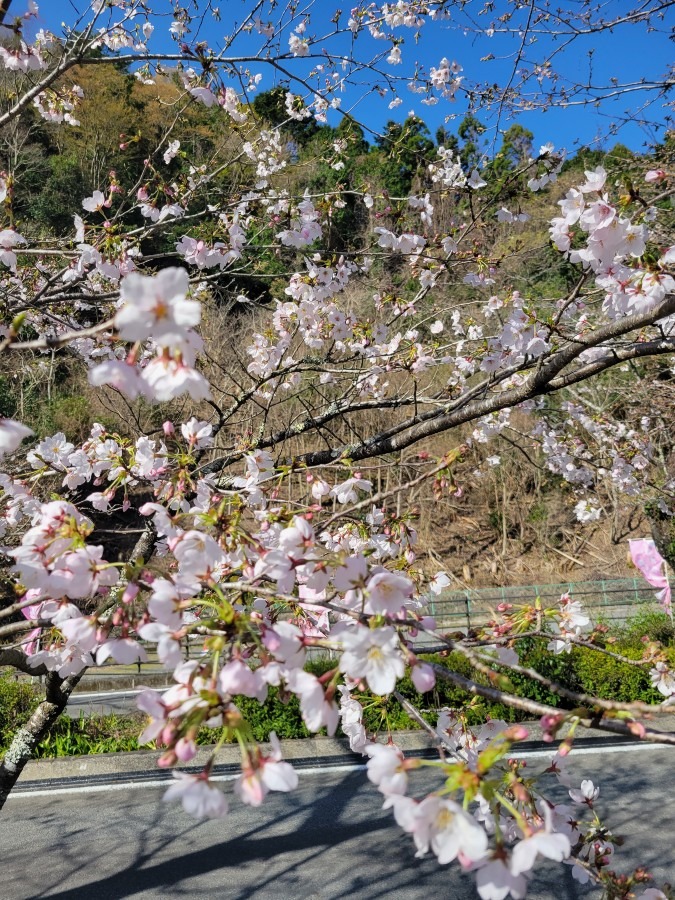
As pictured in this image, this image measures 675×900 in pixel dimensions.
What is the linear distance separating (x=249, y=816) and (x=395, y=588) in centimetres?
482

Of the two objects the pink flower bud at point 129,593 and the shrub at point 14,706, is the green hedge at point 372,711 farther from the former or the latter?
the pink flower bud at point 129,593

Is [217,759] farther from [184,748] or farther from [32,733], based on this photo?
[184,748]

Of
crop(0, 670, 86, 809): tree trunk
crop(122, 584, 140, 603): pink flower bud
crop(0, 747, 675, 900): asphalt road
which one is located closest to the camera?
crop(122, 584, 140, 603): pink flower bud

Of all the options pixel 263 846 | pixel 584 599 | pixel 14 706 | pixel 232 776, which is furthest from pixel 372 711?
pixel 584 599

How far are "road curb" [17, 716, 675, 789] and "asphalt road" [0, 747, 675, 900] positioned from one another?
10.7 inches

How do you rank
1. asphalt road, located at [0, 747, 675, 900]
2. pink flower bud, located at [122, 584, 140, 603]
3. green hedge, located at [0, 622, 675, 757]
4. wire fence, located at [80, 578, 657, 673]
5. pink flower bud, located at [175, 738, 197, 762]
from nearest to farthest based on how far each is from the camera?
pink flower bud, located at [175, 738, 197, 762] → pink flower bud, located at [122, 584, 140, 603] → asphalt road, located at [0, 747, 675, 900] → green hedge, located at [0, 622, 675, 757] → wire fence, located at [80, 578, 657, 673]

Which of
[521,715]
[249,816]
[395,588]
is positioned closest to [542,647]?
[521,715]

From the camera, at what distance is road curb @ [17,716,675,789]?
575 cm

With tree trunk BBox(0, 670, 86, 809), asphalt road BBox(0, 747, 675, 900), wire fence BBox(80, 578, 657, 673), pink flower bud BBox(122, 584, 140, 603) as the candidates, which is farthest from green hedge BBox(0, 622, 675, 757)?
pink flower bud BBox(122, 584, 140, 603)

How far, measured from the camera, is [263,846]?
4438 millimetres

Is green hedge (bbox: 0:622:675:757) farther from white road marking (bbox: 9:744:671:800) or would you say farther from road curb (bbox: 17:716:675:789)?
white road marking (bbox: 9:744:671:800)

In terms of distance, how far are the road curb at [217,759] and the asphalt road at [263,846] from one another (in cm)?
27

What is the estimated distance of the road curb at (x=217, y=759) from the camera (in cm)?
575

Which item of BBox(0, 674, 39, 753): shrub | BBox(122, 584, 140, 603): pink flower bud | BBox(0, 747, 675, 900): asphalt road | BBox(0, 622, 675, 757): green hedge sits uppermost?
BBox(122, 584, 140, 603): pink flower bud
